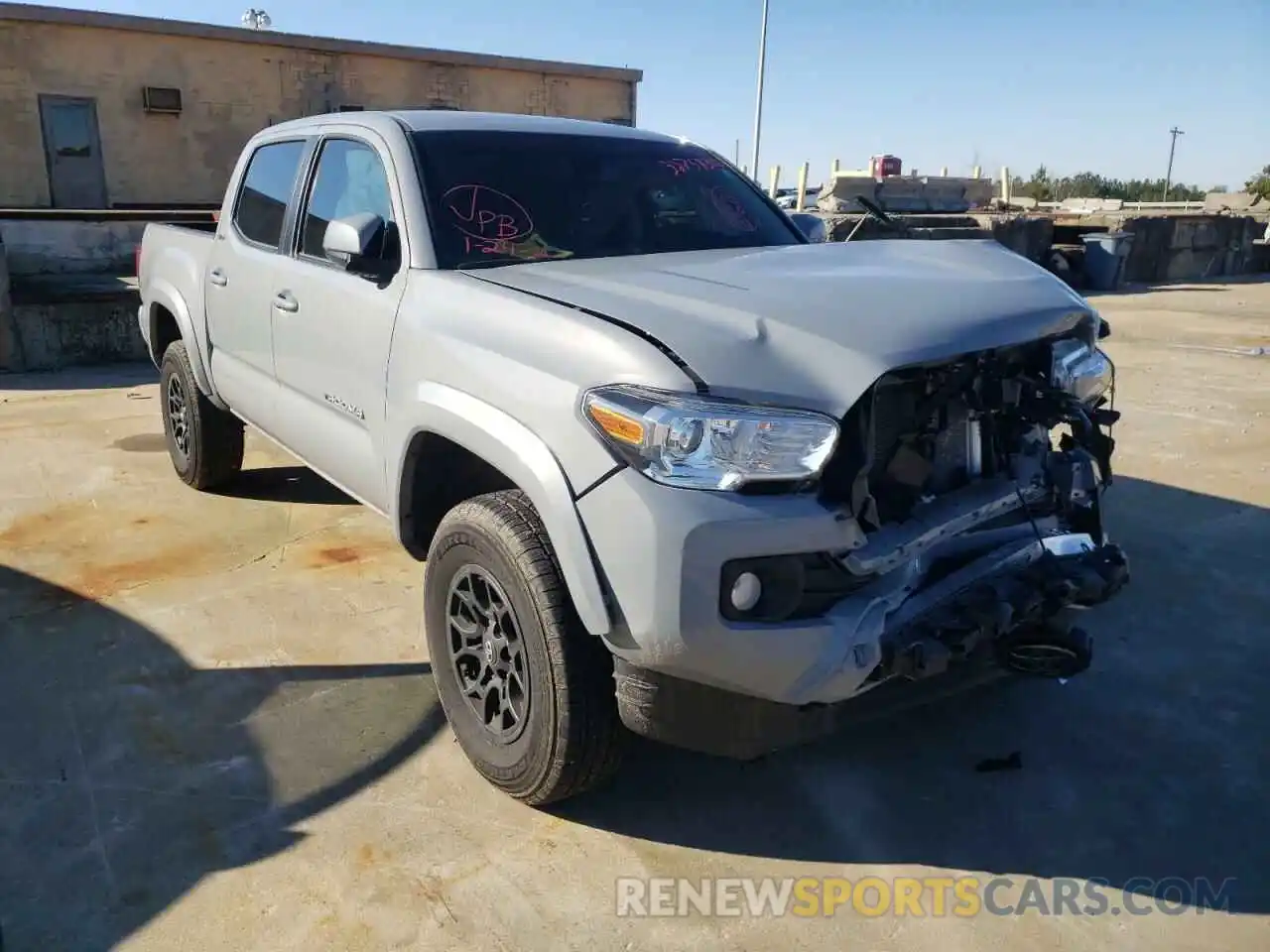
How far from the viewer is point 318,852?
2629 millimetres

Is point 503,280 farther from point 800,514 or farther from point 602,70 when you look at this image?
point 602,70

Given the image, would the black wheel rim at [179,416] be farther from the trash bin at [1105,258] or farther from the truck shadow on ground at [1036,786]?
the trash bin at [1105,258]

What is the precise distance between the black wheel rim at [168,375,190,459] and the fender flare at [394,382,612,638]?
10.5 ft

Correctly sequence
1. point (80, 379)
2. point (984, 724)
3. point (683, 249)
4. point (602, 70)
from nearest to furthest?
1. point (984, 724)
2. point (683, 249)
3. point (80, 379)
4. point (602, 70)

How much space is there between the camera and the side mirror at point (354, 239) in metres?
3.09

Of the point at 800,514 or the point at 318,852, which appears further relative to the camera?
the point at 318,852

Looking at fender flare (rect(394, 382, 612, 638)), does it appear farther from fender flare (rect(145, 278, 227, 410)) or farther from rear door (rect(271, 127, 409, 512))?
fender flare (rect(145, 278, 227, 410))

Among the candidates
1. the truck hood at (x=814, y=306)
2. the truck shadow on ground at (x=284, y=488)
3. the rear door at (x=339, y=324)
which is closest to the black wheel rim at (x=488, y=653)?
the rear door at (x=339, y=324)

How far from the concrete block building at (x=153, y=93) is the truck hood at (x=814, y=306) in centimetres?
1580

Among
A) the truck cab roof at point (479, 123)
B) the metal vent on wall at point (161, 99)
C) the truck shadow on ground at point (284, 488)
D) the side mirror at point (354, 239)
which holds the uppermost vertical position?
the metal vent on wall at point (161, 99)

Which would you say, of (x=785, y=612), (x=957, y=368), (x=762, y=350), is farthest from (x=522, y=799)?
(x=957, y=368)

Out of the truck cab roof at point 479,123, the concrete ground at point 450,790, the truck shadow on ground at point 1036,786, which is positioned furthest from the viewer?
the truck cab roof at point 479,123

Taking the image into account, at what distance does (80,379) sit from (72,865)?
7.37m

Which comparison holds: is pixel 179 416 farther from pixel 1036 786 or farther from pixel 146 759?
pixel 1036 786
